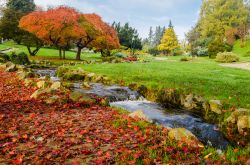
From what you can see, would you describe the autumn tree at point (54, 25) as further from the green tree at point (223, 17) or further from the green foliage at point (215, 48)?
the green tree at point (223, 17)

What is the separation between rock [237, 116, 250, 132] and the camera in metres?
7.98

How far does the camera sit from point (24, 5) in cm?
8744

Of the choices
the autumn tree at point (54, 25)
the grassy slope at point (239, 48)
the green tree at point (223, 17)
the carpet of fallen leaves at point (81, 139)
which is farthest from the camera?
the green tree at point (223, 17)

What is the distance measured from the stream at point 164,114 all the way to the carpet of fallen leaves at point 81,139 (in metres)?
1.69

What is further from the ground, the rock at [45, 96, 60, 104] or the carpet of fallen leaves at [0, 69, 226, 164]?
the rock at [45, 96, 60, 104]

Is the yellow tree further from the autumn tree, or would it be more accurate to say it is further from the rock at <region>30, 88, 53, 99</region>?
the rock at <region>30, 88, 53, 99</region>

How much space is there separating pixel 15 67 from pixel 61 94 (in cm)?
1231

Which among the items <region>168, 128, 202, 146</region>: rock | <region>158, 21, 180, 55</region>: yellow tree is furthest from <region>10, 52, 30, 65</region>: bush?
<region>158, 21, 180, 55</region>: yellow tree

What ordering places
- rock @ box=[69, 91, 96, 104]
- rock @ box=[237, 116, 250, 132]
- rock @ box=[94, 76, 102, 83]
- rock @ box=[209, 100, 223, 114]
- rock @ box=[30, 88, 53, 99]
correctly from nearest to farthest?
rock @ box=[237, 116, 250, 132] < rock @ box=[209, 100, 223, 114] < rock @ box=[69, 91, 96, 104] < rock @ box=[30, 88, 53, 99] < rock @ box=[94, 76, 102, 83]

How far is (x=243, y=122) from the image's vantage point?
8094mm

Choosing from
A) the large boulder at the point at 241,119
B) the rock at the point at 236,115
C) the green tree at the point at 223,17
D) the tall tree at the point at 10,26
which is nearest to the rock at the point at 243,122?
the large boulder at the point at 241,119

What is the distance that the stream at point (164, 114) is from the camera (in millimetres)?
8281

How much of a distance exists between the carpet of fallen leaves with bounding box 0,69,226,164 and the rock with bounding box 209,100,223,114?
352 centimetres

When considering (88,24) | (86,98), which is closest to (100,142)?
(86,98)
